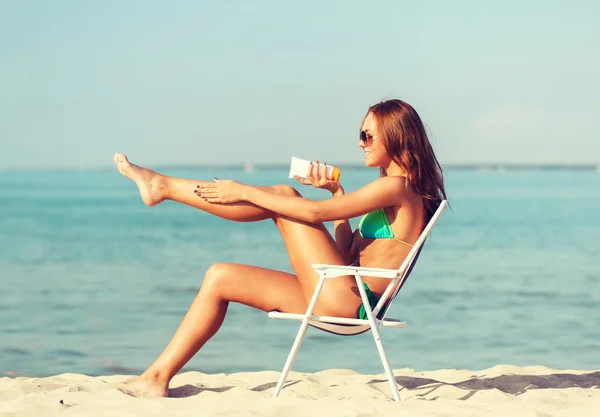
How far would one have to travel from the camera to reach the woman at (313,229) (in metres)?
4.55

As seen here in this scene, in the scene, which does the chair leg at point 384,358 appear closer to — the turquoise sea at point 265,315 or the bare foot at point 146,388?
the bare foot at point 146,388

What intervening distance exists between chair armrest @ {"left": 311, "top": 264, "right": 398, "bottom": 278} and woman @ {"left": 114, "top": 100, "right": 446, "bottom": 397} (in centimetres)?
26

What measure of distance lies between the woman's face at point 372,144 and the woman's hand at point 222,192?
0.62 meters

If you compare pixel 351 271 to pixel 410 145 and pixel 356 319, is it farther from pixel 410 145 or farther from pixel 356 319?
pixel 410 145

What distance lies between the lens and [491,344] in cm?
807

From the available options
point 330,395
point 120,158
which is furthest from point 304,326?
point 120,158

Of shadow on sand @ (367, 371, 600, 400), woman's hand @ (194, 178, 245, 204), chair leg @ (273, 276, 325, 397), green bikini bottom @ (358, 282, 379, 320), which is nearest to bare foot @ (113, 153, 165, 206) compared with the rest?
woman's hand @ (194, 178, 245, 204)

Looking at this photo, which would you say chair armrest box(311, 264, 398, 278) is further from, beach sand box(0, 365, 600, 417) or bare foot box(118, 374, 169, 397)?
bare foot box(118, 374, 169, 397)

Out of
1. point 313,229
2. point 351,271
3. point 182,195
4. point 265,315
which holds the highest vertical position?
point 182,195

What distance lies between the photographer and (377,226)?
183 inches

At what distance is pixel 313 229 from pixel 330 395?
87 cm

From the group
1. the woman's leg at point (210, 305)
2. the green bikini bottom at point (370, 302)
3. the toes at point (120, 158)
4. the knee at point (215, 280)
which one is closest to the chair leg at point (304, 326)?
the green bikini bottom at point (370, 302)

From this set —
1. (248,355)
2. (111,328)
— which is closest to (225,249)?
(111,328)

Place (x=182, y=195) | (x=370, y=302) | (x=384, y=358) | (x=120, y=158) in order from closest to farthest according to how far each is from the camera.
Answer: (x=384, y=358)
(x=370, y=302)
(x=182, y=195)
(x=120, y=158)
